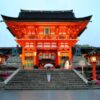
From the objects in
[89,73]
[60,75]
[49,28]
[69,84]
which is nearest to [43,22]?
[49,28]

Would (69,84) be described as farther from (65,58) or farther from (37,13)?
(37,13)

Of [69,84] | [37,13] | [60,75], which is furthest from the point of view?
[37,13]

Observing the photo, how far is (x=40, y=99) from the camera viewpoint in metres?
19.5

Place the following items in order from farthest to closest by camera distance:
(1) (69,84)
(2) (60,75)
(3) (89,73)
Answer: (3) (89,73) < (2) (60,75) < (1) (69,84)

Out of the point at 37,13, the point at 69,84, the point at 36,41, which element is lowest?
the point at 69,84

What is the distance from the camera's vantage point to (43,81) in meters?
37.8

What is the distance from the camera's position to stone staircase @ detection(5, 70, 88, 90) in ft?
114

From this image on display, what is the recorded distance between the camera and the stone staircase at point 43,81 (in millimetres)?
34653

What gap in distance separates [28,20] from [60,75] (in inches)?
704

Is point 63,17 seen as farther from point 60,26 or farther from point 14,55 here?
point 14,55

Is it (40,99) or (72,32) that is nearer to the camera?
(40,99)

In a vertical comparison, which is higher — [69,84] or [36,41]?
[36,41]

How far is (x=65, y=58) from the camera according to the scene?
57.8 meters

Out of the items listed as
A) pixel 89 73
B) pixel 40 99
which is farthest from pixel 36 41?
pixel 40 99
